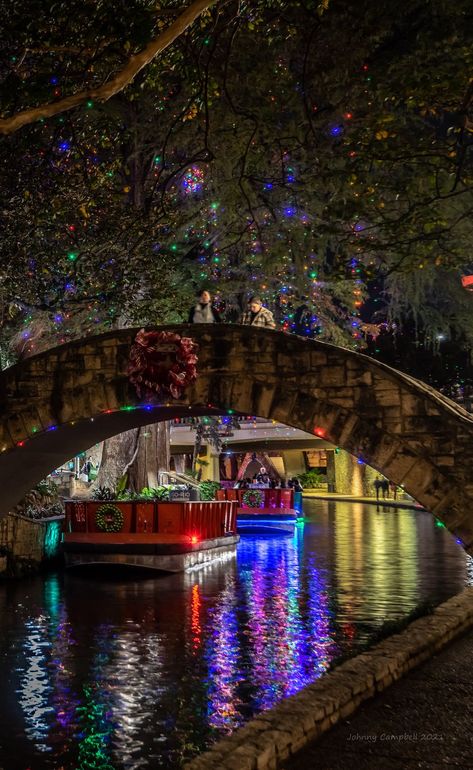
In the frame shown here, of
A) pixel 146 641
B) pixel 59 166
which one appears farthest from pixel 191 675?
pixel 59 166

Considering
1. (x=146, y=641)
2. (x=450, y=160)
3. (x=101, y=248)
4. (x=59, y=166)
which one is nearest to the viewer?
(x=146, y=641)

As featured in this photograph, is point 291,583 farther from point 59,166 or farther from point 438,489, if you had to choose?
point 59,166

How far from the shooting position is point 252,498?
34188 millimetres

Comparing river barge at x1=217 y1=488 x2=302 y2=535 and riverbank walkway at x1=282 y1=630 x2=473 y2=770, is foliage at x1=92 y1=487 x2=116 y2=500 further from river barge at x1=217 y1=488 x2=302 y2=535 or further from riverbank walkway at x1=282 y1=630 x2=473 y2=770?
riverbank walkway at x1=282 y1=630 x2=473 y2=770

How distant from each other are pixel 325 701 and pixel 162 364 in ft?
16.6

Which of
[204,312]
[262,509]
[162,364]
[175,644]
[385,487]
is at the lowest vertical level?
[175,644]

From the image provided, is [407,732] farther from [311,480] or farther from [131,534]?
[311,480]

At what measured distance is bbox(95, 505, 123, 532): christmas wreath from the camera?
1881cm

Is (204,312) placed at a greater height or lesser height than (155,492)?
greater

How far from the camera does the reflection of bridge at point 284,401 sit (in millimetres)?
9633

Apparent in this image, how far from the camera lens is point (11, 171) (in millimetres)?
15133

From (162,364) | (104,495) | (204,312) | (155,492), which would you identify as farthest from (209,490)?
(162,364)

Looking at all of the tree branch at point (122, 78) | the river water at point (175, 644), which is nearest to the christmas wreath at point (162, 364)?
the tree branch at point (122, 78)

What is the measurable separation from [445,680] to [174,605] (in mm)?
6924
